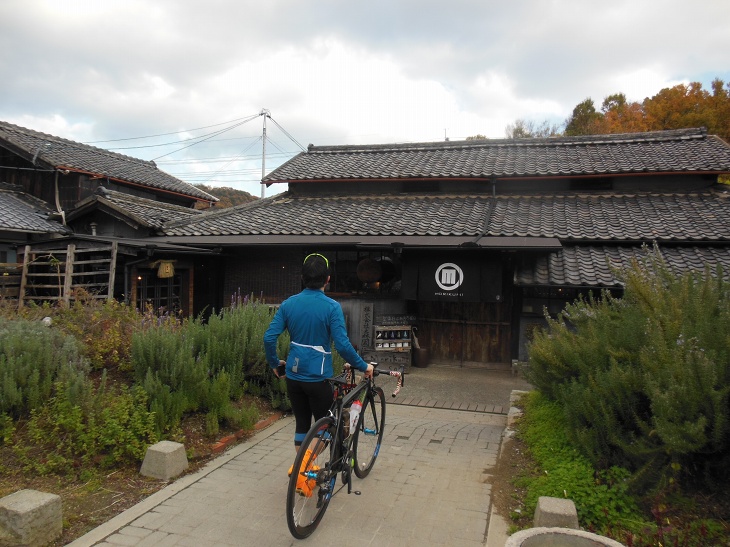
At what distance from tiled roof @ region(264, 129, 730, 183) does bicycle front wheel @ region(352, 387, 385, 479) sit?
32.5ft

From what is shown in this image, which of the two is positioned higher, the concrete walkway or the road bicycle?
the road bicycle

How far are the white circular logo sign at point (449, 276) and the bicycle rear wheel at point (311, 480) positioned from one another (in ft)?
24.7

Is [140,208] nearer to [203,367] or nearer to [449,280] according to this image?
[449,280]

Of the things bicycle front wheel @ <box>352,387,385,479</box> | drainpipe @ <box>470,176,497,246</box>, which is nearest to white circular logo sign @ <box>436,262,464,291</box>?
drainpipe @ <box>470,176,497,246</box>

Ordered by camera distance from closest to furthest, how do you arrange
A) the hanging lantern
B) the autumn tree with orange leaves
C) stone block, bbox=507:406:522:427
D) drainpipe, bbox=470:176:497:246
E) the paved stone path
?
the paved stone path → stone block, bbox=507:406:522:427 → drainpipe, bbox=470:176:497:246 → the hanging lantern → the autumn tree with orange leaves

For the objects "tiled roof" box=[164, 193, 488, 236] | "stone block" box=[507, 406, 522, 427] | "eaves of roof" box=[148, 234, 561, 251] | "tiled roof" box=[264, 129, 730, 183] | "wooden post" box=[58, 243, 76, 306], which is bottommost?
"stone block" box=[507, 406, 522, 427]

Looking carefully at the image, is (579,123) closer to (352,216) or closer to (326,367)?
(352,216)

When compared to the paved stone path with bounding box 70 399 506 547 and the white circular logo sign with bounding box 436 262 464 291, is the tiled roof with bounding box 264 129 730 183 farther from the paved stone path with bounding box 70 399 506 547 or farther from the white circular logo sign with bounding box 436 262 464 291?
the paved stone path with bounding box 70 399 506 547

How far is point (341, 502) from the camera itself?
439 centimetres

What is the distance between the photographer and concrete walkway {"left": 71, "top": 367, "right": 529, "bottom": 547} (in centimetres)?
380

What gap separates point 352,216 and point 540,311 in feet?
17.2

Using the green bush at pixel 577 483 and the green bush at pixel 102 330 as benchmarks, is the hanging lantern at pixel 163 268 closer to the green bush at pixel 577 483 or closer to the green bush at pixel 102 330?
the green bush at pixel 102 330

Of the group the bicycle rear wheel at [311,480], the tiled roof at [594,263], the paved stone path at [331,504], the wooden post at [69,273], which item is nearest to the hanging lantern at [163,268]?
the wooden post at [69,273]

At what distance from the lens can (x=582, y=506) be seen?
3.97 m
